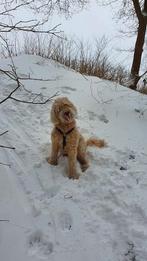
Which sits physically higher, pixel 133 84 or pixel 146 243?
pixel 146 243

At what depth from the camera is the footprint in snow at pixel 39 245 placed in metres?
3.29

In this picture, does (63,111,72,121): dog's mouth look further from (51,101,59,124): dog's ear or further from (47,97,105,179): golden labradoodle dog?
(51,101,59,124): dog's ear

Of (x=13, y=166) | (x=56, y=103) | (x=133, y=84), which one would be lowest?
(x=133, y=84)

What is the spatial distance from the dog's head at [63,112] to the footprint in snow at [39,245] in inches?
57.8

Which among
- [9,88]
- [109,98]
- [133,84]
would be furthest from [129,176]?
[133,84]

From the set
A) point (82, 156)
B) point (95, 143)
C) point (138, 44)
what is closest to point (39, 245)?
point (82, 156)

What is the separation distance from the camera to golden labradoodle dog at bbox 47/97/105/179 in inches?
174

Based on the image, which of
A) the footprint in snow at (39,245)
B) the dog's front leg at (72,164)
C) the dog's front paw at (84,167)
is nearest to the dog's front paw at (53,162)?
the dog's front leg at (72,164)

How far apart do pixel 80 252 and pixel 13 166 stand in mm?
1607

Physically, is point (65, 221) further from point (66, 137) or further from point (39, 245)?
point (66, 137)

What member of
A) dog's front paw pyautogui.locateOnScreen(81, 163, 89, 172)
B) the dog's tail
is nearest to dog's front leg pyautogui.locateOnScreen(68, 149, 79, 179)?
dog's front paw pyautogui.locateOnScreen(81, 163, 89, 172)

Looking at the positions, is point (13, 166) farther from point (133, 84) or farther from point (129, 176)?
point (133, 84)

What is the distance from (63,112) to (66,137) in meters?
0.35

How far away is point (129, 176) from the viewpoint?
4473 millimetres
